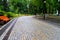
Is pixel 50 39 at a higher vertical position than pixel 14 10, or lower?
higher

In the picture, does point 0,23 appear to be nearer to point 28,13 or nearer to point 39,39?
point 39,39

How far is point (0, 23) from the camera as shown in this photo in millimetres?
29766

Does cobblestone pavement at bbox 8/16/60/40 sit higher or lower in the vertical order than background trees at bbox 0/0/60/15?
higher

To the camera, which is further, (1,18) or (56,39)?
(1,18)

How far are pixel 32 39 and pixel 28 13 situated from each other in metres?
130

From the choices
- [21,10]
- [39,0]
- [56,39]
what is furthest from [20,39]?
[21,10]

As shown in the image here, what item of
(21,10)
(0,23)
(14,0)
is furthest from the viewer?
(21,10)

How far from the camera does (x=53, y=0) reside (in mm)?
66250

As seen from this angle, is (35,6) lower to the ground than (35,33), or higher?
lower

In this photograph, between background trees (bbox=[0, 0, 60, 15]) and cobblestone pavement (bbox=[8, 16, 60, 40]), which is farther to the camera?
background trees (bbox=[0, 0, 60, 15])

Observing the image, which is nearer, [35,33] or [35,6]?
[35,33]

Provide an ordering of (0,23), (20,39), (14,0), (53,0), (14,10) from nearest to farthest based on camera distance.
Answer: (20,39) < (0,23) < (53,0) < (14,0) < (14,10)

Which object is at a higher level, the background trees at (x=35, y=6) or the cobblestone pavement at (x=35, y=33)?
the cobblestone pavement at (x=35, y=33)

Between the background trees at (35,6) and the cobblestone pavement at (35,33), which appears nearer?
the cobblestone pavement at (35,33)
